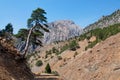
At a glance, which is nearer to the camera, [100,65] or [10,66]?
[10,66]

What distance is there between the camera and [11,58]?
22.0 m

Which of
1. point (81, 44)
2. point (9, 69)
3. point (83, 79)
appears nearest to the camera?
point (9, 69)

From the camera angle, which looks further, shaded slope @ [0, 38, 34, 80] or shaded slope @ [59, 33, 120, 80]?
shaded slope @ [59, 33, 120, 80]

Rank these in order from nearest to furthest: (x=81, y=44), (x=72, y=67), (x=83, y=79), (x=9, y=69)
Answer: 1. (x=9, y=69)
2. (x=83, y=79)
3. (x=72, y=67)
4. (x=81, y=44)

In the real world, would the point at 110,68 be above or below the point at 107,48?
below

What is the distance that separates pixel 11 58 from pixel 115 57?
130 feet

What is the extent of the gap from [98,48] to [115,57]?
11.7 metres

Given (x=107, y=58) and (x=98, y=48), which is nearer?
(x=107, y=58)

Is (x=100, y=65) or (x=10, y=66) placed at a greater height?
(x=10, y=66)

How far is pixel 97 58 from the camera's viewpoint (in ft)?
212

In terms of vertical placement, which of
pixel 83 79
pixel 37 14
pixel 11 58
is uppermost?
pixel 37 14

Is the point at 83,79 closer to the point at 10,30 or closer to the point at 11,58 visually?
the point at 10,30

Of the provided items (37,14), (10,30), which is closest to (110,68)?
(37,14)

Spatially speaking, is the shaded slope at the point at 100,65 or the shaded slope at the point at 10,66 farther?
the shaded slope at the point at 100,65
